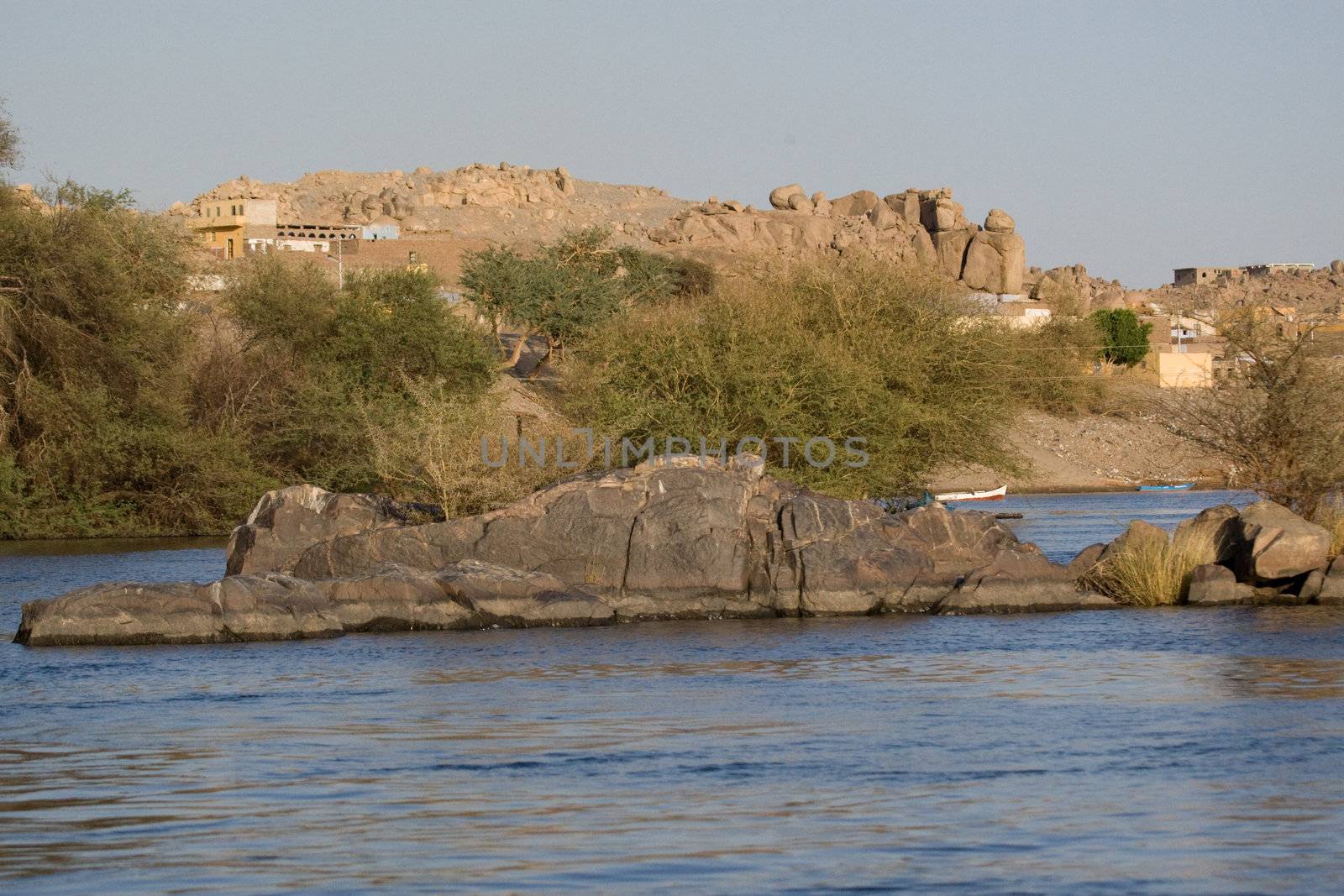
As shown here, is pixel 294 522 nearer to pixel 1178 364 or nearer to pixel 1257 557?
pixel 1257 557

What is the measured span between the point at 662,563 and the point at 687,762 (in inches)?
462

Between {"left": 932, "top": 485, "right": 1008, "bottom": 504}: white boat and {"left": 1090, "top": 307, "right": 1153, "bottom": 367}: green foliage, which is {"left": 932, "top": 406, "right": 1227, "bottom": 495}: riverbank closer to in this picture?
{"left": 932, "top": 485, "right": 1008, "bottom": 504}: white boat

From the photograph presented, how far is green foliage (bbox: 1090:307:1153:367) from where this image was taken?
296 feet

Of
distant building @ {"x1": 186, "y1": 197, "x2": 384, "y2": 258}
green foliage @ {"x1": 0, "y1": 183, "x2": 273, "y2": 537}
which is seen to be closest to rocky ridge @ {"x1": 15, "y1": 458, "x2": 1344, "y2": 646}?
green foliage @ {"x1": 0, "y1": 183, "x2": 273, "y2": 537}

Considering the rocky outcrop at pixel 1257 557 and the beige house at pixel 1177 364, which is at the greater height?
the beige house at pixel 1177 364

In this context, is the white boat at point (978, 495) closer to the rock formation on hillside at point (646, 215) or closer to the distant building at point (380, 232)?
the rock formation on hillside at point (646, 215)

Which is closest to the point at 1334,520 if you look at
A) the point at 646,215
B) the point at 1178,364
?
the point at 1178,364

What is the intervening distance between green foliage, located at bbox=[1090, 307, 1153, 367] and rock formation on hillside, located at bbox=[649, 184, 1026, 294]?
17.8m

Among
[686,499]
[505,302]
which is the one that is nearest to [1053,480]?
[505,302]

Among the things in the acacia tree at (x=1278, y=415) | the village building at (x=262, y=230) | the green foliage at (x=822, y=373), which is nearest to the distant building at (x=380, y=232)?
the village building at (x=262, y=230)

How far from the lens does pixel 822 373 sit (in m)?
36.3

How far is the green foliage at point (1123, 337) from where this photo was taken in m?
90.3

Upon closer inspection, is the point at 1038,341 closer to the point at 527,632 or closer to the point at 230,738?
the point at 527,632

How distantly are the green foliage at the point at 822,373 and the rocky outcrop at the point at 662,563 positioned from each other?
26.2 feet
